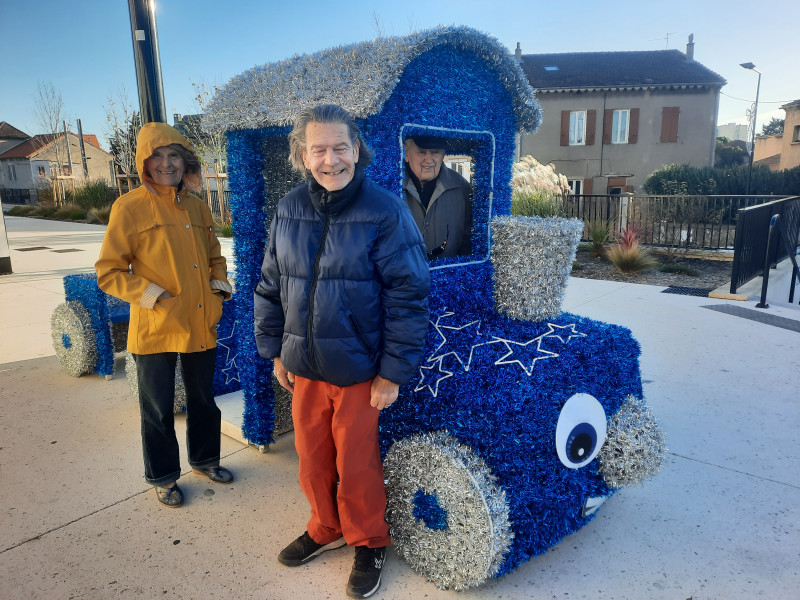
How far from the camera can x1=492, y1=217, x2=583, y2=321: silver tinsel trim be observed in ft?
8.91

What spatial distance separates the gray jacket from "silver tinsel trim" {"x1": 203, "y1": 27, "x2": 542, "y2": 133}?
60cm

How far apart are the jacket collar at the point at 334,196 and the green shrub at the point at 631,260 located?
26.1 ft

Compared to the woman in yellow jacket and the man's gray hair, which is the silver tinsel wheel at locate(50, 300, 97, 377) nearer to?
the woman in yellow jacket

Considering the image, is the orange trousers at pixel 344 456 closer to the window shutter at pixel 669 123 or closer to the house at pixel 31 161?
the window shutter at pixel 669 123

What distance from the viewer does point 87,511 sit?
272cm

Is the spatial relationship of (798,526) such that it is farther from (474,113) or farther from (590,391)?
(474,113)

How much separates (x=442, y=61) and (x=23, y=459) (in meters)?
3.28

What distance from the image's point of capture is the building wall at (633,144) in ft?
74.8

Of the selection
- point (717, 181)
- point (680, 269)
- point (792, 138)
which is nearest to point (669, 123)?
point (717, 181)

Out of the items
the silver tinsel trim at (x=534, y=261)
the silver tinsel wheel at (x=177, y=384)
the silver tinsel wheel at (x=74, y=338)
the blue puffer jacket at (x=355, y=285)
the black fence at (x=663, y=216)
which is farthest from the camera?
the black fence at (x=663, y=216)

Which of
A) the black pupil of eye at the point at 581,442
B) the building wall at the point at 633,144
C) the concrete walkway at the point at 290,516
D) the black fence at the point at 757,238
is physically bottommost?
the concrete walkway at the point at 290,516

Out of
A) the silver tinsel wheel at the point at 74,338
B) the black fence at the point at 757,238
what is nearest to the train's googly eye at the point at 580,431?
the silver tinsel wheel at the point at 74,338

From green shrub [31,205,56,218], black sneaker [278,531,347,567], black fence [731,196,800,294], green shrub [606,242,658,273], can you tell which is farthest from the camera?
green shrub [31,205,56,218]

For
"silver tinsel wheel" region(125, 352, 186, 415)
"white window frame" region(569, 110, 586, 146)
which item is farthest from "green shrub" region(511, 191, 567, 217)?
"white window frame" region(569, 110, 586, 146)
